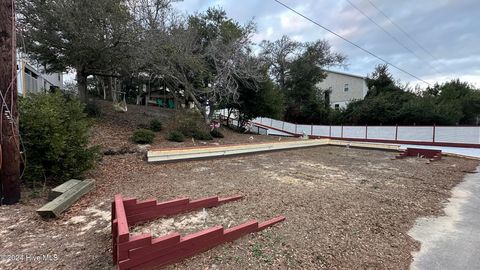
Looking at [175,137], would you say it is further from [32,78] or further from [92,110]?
[32,78]

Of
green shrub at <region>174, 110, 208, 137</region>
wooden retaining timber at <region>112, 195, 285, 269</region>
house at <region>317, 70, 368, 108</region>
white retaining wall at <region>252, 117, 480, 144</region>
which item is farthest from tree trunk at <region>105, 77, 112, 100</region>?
house at <region>317, 70, 368, 108</region>

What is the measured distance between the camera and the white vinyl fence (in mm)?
16844

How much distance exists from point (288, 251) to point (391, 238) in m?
1.62

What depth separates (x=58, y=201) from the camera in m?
3.91

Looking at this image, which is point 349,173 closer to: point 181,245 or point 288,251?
point 288,251

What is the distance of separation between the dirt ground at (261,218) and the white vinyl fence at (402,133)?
497 inches

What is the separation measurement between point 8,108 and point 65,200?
1709 mm

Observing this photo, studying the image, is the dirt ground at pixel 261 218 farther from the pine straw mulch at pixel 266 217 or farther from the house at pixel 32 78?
the house at pixel 32 78

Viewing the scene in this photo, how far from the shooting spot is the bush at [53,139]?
4797 millimetres

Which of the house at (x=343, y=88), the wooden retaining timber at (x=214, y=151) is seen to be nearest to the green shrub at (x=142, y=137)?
the wooden retaining timber at (x=214, y=151)

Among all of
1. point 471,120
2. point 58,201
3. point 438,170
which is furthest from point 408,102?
point 58,201

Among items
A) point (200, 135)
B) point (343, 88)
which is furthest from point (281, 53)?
point (200, 135)

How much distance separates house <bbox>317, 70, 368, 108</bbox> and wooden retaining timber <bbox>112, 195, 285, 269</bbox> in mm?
30546

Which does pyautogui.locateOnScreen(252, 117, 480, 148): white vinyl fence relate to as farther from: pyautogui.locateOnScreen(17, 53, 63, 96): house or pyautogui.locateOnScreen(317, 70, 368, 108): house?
pyautogui.locateOnScreen(17, 53, 63, 96): house
